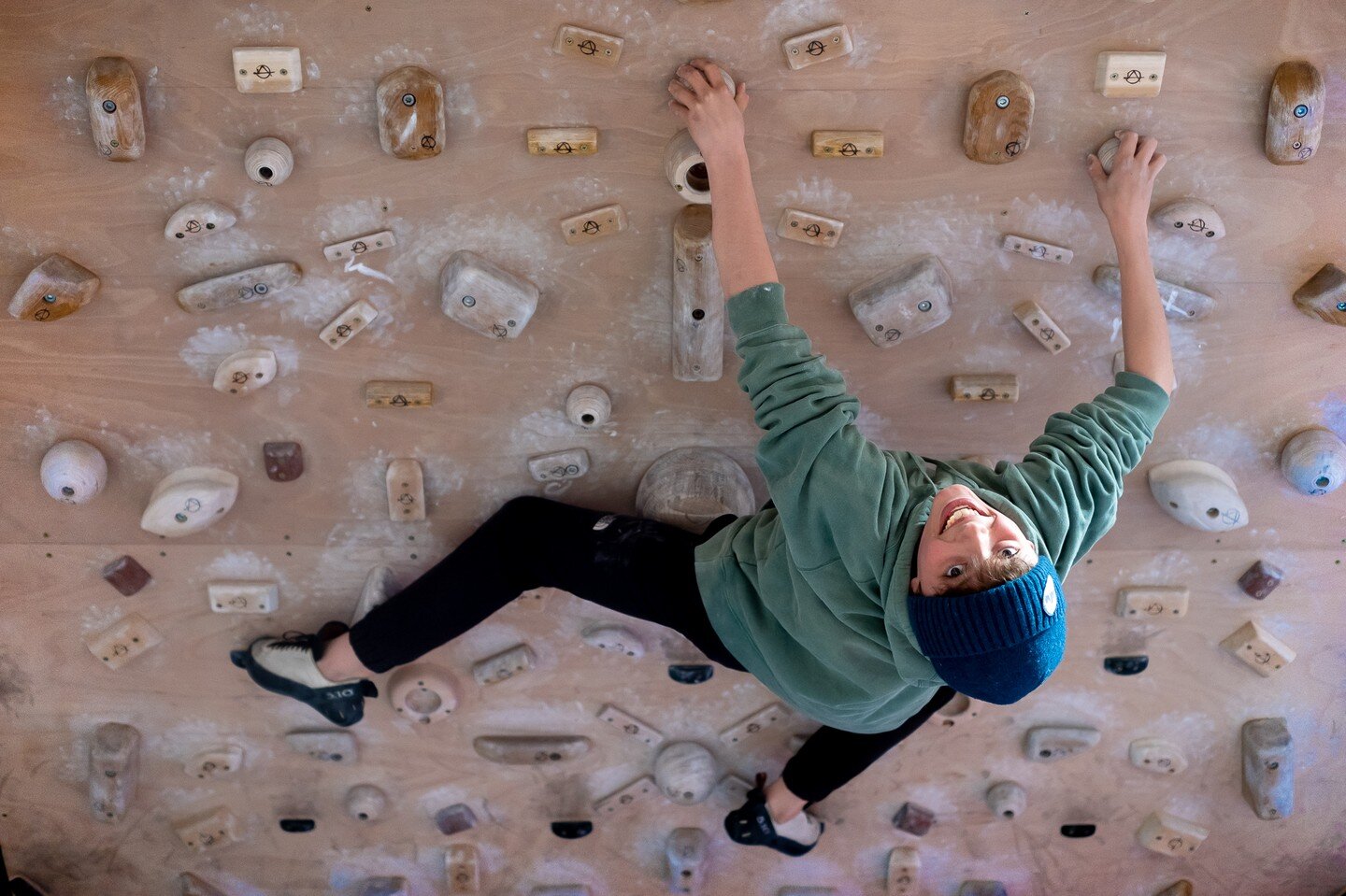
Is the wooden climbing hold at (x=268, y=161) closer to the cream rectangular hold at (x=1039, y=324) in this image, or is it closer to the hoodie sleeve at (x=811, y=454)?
the hoodie sleeve at (x=811, y=454)

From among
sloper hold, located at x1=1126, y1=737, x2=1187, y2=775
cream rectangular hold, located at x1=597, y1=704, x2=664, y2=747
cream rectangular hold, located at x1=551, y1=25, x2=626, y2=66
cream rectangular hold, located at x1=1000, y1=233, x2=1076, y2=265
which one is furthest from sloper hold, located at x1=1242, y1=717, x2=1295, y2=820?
cream rectangular hold, located at x1=551, y1=25, x2=626, y2=66

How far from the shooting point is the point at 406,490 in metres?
2.08

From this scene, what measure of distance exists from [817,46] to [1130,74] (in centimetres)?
51

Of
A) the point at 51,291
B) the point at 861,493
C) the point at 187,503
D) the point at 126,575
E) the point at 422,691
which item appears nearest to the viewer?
the point at 861,493

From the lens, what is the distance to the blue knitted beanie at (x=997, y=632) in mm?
1384

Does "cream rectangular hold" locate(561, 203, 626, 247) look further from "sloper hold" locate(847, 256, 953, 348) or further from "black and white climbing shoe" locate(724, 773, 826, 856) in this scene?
"black and white climbing shoe" locate(724, 773, 826, 856)

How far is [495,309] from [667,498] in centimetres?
45

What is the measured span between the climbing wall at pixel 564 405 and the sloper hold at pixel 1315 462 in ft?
0.16

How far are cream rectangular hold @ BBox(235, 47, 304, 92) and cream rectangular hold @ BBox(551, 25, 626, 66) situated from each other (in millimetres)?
416

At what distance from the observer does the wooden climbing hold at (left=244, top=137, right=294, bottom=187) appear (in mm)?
1802

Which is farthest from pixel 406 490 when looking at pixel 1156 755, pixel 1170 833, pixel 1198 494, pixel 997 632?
pixel 1170 833

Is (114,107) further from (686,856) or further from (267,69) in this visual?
(686,856)

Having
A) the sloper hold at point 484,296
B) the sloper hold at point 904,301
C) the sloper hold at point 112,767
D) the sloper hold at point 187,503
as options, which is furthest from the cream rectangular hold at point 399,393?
the sloper hold at point 112,767

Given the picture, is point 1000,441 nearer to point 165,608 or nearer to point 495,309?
point 495,309
